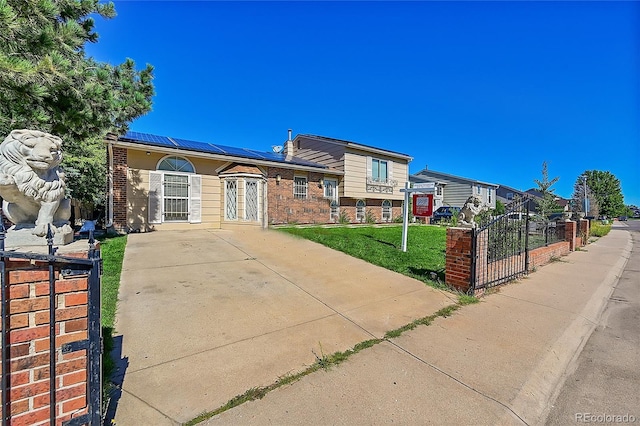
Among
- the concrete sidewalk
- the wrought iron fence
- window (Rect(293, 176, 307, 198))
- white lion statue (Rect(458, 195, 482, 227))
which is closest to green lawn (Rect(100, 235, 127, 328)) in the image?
the concrete sidewalk

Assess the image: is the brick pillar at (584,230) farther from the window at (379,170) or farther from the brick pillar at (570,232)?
the window at (379,170)

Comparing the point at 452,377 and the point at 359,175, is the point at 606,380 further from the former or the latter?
the point at 359,175

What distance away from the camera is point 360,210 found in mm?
18109

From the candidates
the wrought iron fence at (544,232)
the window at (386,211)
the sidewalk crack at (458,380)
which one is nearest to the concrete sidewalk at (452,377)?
the sidewalk crack at (458,380)

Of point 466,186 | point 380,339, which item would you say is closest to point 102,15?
point 380,339

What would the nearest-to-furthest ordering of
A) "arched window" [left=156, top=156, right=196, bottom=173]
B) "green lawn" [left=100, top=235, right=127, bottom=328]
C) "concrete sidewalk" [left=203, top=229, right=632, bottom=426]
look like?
"concrete sidewalk" [left=203, top=229, right=632, bottom=426], "green lawn" [left=100, top=235, right=127, bottom=328], "arched window" [left=156, top=156, right=196, bottom=173]

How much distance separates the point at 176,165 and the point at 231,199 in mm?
2495

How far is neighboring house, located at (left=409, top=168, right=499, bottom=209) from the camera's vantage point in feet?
106

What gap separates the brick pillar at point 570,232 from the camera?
10453 millimetres

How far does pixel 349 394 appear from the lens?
2383 mm

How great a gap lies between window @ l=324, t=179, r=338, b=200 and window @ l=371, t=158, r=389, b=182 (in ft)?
8.85

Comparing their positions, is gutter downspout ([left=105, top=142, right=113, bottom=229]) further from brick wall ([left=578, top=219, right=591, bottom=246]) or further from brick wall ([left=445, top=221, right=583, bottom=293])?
brick wall ([left=578, top=219, right=591, bottom=246])

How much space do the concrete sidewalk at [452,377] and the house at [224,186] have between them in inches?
380

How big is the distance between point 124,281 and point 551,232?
1254 centimetres
